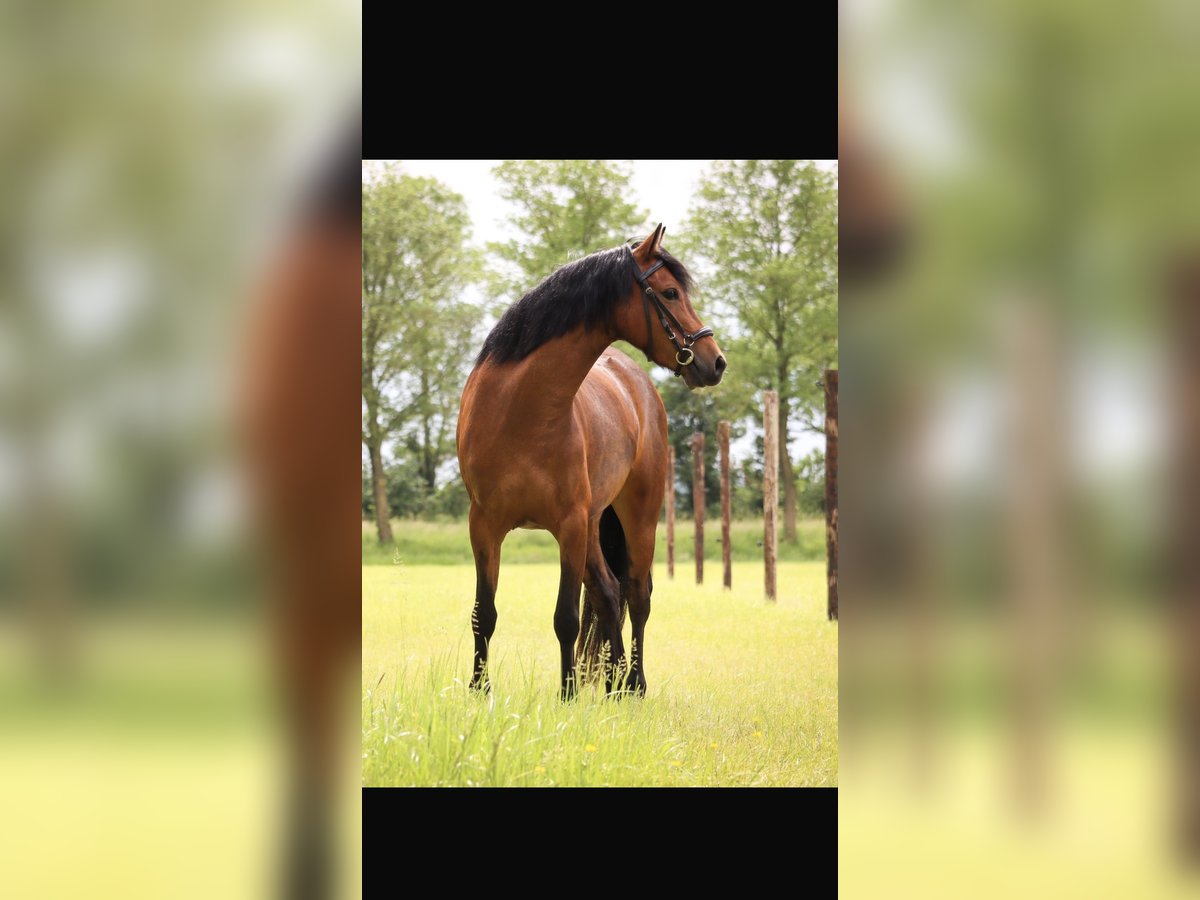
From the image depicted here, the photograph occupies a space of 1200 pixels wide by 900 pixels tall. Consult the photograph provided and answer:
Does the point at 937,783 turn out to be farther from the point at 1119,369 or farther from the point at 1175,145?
the point at 1175,145

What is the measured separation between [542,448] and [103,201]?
331 cm

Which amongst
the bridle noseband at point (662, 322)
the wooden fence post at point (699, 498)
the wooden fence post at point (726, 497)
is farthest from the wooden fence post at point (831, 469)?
the wooden fence post at point (699, 498)

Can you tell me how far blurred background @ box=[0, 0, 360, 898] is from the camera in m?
1.35

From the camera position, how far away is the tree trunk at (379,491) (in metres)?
10.6

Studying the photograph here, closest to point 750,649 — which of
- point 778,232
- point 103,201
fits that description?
point 103,201

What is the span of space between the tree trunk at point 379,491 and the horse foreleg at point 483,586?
231 inches

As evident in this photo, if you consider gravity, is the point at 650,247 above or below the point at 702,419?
above

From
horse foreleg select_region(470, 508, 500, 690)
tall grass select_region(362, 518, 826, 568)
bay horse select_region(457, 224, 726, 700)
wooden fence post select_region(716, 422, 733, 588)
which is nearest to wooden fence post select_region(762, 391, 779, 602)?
wooden fence post select_region(716, 422, 733, 588)

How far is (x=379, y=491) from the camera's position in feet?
35.1

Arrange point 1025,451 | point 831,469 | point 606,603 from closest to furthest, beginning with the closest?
point 1025,451 → point 606,603 → point 831,469

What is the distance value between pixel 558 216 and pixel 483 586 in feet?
27.5

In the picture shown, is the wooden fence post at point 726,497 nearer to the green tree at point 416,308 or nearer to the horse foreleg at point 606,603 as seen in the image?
the green tree at point 416,308

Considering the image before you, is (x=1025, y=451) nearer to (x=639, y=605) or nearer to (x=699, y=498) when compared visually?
(x=639, y=605)

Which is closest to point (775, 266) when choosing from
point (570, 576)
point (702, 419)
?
point (702, 419)
